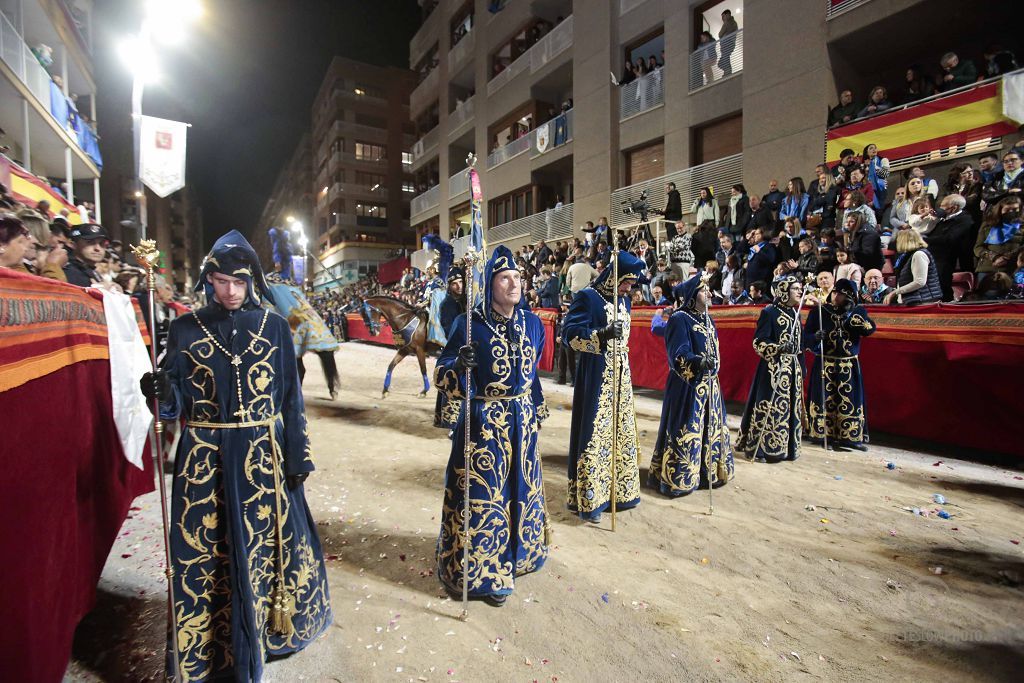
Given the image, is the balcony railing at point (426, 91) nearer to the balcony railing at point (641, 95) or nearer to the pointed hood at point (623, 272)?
the balcony railing at point (641, 95)

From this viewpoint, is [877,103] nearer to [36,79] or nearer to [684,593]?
[684,593]

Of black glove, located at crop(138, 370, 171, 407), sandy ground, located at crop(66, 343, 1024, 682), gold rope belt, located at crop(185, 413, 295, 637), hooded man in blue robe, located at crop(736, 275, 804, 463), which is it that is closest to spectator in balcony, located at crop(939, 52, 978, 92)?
hooded man in blue robe, located at crop(736, 275, 804, 463)

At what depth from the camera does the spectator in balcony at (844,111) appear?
11.2 meters

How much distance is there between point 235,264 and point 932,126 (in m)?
12.8

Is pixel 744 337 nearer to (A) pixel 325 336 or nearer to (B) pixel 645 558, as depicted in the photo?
(B) pixel 645 558

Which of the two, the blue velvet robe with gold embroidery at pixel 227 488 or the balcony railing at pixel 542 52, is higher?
the balcony railing at pixel 542 52

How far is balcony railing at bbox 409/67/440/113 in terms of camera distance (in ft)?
98.1

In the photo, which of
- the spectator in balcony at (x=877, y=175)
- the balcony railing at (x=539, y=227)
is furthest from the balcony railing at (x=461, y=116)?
the spectator in balcony at (x=877, y=175)

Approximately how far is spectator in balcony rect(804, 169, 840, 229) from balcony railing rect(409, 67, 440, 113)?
83.9 ft

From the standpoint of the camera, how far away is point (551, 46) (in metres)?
19.6

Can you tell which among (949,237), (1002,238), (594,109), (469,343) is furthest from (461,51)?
(469,343)

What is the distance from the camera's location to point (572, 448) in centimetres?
443

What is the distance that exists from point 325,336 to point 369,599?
4.38 metres

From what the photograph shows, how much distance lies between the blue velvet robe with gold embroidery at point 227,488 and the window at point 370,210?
48115 mm
